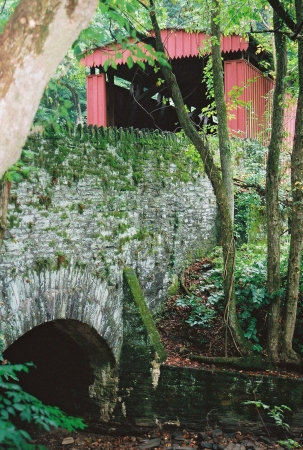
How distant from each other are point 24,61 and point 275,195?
219 inches

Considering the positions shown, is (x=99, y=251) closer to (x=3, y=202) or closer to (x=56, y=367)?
(x=56, y=367)

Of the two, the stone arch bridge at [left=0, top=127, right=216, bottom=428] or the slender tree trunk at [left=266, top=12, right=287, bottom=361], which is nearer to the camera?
the stone arch bridge at [left=0, top=127, right=216, bottom=428]

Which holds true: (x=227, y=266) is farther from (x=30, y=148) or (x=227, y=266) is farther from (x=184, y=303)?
(x=30, y=148)

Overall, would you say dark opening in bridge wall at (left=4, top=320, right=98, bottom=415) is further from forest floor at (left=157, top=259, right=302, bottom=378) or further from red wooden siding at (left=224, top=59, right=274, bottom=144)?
red wooden siding at (left=224, top=59, right=274, bottom=144)

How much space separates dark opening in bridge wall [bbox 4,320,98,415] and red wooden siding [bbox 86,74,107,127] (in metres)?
9.04

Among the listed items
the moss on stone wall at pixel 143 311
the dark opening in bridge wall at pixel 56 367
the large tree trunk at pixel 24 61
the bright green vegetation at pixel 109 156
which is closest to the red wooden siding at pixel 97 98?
the bright green vegetation at pixel 109 156

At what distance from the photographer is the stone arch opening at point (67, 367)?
718 centimetres

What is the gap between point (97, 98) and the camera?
15156 millimetres

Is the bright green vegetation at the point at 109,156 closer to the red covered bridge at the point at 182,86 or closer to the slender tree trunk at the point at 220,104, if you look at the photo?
the slender tree trunk at the point at 220,104

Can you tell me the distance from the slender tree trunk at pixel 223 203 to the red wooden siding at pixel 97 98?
27.1 ft

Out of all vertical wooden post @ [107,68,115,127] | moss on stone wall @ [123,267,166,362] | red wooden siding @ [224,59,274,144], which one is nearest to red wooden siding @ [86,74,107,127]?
vertical wooden post @ [107,68,115,127]

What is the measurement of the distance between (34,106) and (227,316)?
5654 millimetres

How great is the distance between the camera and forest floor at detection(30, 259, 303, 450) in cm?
644

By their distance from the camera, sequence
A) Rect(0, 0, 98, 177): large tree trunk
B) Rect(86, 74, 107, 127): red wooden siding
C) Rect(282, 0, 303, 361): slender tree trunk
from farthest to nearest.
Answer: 1. Rect(86, 74, 107, 127): red wooden siding
2. Rect(282, 0, 303, 361): slender tree trunk
3. Rect(0, 0, 98, 177): large tree trunk
